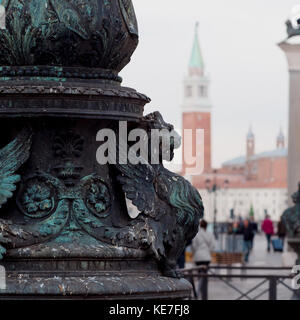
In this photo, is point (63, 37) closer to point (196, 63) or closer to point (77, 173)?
point (77, 173)

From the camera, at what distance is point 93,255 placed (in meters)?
4.90

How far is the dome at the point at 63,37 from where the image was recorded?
16.4 feet

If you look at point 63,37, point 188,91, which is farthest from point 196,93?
point 63,37

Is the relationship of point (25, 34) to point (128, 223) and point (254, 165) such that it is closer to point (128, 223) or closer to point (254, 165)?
point (128, 223)

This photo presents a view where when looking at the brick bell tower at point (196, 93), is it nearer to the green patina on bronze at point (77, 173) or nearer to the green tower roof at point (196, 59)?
the green tower roof at point (196, 59)

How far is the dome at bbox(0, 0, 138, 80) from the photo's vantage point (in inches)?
197

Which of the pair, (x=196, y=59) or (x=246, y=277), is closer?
(x=246, y=277)

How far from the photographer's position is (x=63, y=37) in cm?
502

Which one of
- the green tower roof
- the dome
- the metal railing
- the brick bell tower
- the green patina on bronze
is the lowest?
the metal railing

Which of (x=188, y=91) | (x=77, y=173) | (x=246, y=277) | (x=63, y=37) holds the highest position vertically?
(x=188, y=91)

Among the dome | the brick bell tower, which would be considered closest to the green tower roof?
the brick bell tower

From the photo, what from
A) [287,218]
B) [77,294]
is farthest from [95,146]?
[287,218]

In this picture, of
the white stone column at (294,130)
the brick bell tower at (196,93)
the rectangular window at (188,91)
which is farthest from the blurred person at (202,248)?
the rectangular window at (188,91)

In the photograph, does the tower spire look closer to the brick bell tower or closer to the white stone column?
the brick bell tower
